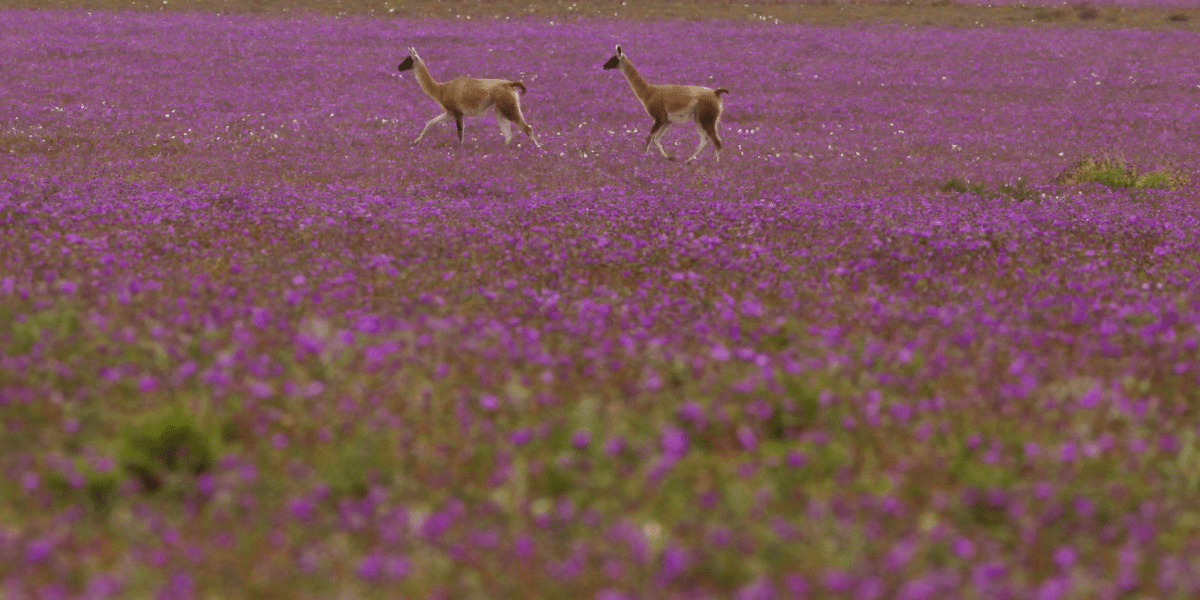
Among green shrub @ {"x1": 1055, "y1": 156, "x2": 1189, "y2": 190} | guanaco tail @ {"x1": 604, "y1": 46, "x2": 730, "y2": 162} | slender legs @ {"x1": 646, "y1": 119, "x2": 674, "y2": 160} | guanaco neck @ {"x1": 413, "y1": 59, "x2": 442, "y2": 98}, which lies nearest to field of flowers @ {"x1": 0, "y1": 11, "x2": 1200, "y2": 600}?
green shrub @ {"x1": 1055, "y1": 156, "x2": 1189, "y2": 190}

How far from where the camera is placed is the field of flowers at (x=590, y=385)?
360cm

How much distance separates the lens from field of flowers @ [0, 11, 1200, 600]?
3.60 meters

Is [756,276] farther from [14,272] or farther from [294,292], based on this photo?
[14,272]

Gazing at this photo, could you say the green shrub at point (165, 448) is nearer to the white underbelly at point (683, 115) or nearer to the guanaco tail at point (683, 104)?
the guanaco tail at point (683, 104)

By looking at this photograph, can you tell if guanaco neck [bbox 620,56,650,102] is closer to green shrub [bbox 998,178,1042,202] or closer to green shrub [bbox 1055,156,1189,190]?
green shrub [bbox 998,178,1042,202]

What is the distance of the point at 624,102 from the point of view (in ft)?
80.6

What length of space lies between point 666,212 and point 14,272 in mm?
6550

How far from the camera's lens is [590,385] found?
18.0ft

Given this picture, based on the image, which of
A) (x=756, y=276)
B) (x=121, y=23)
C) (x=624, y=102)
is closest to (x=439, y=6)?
(x=121, y=23)

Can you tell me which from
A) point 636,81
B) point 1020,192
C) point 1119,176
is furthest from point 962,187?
point 636,81

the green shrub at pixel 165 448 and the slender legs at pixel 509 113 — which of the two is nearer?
the green shrub at pixel 165 448

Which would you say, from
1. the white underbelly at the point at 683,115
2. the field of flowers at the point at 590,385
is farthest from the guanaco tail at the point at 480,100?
the field of flowers at the point at 590,385

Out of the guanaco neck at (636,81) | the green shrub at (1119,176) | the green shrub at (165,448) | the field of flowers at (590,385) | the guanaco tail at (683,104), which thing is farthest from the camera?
the guanaco neck at (636,81)

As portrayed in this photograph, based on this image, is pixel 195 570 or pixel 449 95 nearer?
pixel 195 570
